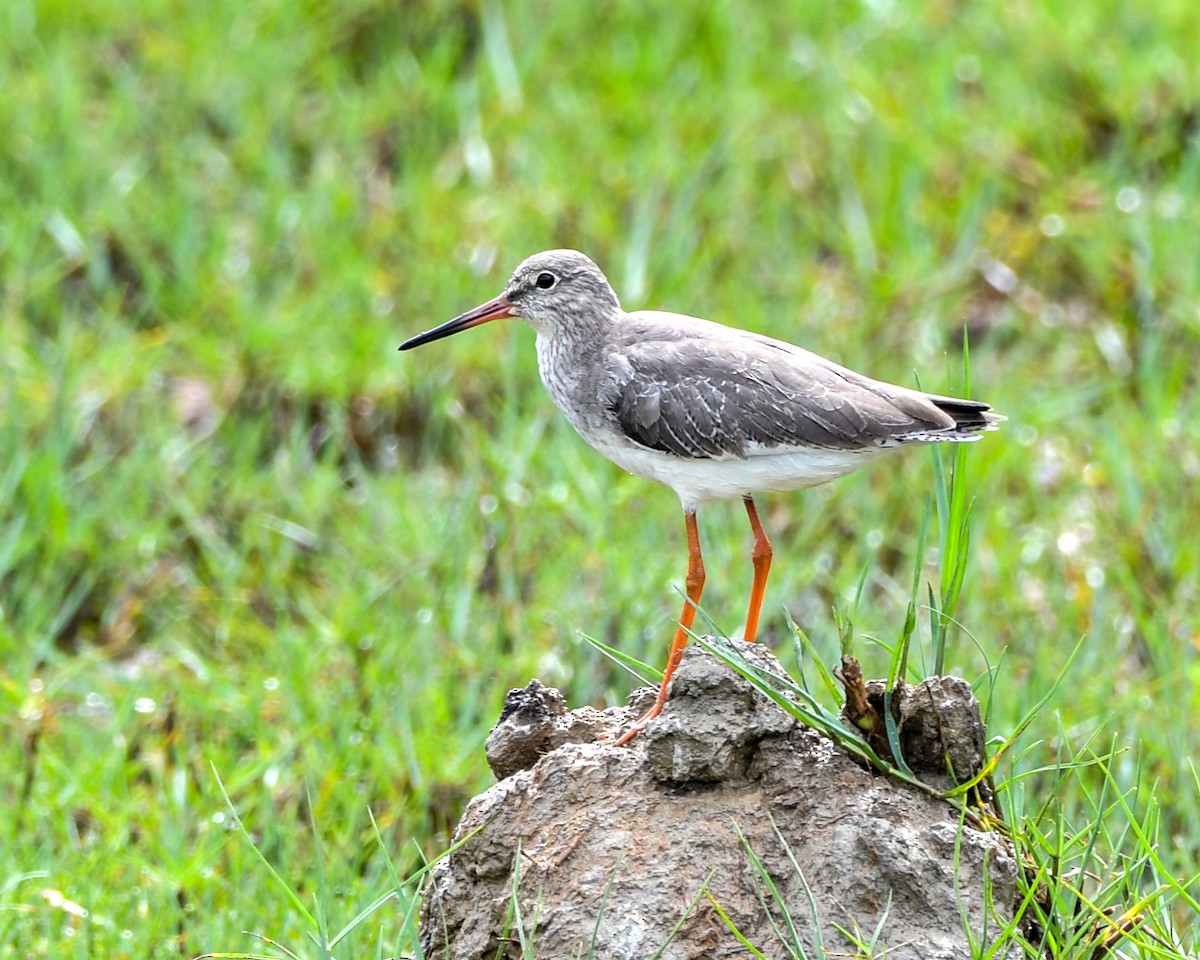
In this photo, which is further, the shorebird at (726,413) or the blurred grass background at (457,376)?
the blurred grass background at (457,376)

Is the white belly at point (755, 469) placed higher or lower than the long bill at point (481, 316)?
lower

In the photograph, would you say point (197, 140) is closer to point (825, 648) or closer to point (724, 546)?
point (724, 546)

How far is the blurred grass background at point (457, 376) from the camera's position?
629cm

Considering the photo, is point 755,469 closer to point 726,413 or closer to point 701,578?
point 726,413

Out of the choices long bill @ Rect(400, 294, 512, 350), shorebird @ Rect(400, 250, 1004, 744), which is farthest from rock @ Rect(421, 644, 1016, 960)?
long bill @ Rect(400, 294, 512, 350)

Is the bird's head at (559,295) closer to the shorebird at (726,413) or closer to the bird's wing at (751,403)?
the shorebird at (726,413)

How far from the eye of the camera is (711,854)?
4293 mm

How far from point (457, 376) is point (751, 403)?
Result: 3.82 metres

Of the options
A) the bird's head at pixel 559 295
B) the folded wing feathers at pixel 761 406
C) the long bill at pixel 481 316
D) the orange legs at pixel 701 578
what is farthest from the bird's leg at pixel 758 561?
the long bill at pixel 481 316

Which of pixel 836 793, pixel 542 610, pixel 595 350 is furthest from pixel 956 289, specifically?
pixel 836 793

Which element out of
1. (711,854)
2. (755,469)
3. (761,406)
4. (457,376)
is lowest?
A: (457,376)

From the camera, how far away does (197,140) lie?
10.2m

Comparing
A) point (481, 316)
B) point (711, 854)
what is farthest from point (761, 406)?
point (711, 854)

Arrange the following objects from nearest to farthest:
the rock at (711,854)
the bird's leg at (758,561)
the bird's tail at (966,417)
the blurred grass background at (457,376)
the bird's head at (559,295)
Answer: the rock at (711,854) < the bird's tail at (966,417) < the bird's leg at (758,561) < the bird's head at (559,295) < the blurred grass background at (457,376)
